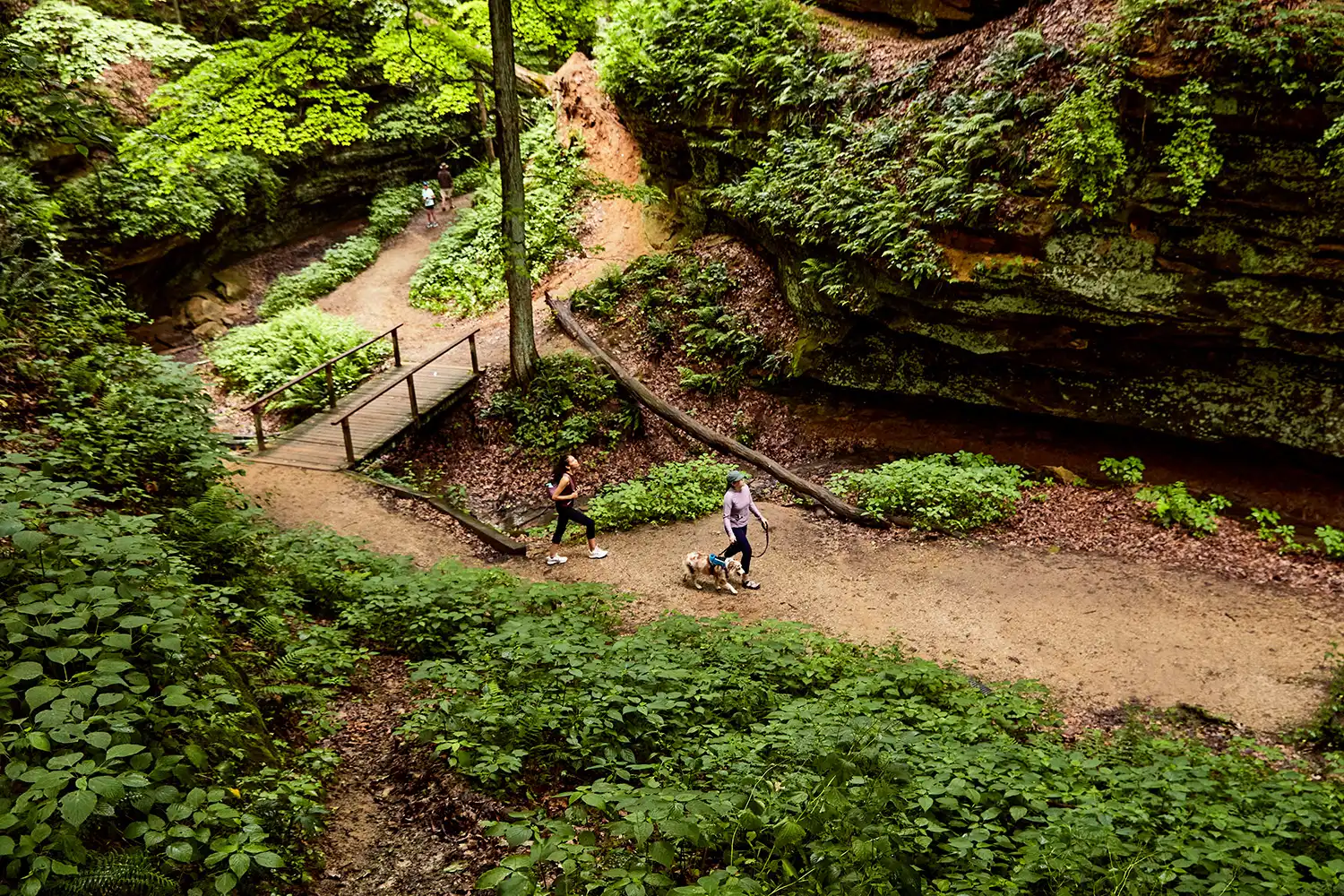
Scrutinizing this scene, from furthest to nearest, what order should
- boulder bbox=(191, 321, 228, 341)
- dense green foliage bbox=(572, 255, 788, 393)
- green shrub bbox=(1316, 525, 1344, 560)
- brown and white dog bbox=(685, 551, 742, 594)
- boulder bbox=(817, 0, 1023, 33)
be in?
boulder bbox=(191, 321, 228, 341)
dense green foliage bbox=(572, 255, 788, 393)
boulder bbox=(817, 0, 1023, 33)
brown and white dog bbox=(685, 551, 742, 594)
green shrub bbox=(1316, 525, 1344, 560)

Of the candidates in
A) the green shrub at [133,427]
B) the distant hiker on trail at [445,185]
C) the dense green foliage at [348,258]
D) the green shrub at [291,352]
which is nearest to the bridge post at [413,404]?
the green shrub at [291,352]

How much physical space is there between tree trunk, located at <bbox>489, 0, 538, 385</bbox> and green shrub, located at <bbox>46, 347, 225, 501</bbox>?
683cm

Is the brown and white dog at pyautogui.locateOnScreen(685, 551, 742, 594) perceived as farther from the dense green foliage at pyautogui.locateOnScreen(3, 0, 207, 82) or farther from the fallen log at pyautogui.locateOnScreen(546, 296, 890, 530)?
the dense green foliage at pyautogui.locateOnScreen(3, 0, 207, 82)

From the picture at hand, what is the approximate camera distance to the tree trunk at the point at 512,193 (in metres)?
12.9

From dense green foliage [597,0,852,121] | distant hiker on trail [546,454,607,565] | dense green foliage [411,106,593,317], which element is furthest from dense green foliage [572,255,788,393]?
distant hiker on trail [546,454,607,565]

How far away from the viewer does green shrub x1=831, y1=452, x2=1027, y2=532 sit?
38.7 ft

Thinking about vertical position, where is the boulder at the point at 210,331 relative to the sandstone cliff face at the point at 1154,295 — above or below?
below

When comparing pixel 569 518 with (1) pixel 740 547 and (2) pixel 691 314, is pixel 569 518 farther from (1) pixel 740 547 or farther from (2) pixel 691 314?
(2) pixel 691 314

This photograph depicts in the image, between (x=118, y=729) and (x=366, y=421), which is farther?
(x=366, y=421)

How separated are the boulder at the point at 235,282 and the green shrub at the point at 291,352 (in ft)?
8.30

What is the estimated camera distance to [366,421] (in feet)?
48.9

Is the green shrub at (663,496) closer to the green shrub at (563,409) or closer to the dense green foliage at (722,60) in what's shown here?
the green shrub at (563,409)

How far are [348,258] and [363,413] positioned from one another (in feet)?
36.8

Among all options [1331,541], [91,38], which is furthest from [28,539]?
[91,38]
